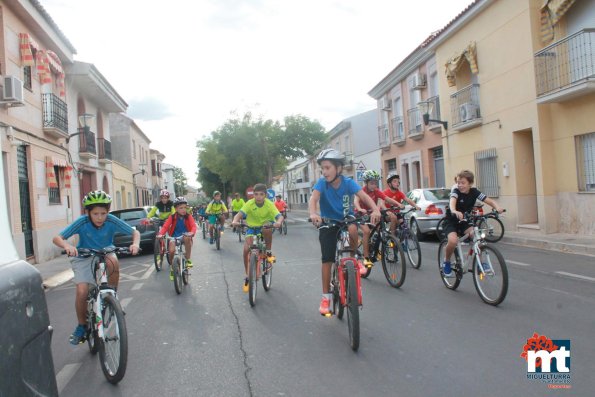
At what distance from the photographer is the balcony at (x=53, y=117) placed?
53.3ft

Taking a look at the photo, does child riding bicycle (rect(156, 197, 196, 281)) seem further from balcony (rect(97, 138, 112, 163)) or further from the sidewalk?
balcony (rect(97, 138, 112, 163))

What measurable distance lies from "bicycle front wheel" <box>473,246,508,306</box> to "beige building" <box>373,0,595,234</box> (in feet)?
25.8

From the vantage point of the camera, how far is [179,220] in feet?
29.1

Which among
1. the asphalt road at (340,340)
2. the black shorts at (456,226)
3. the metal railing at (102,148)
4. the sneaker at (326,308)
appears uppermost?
the metal railing at (102,148)

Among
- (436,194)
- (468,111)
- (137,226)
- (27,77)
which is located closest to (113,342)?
(137,226)

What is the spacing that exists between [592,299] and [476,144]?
1235 centimetres

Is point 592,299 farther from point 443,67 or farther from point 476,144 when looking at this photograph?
point 443,67

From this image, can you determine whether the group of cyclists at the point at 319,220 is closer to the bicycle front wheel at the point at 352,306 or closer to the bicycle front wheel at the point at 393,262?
the bicycle front wheel at the point at 393,262

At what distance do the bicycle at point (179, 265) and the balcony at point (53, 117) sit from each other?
9.92 metres

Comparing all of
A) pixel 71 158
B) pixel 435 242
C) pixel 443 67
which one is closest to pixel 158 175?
pixel 71 158

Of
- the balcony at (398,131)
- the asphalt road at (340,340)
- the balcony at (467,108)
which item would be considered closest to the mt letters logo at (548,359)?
the asphalt road at (340,340)

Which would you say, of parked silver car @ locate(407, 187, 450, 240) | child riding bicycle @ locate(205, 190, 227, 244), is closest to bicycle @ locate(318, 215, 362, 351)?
parked silver car @ locate(407, 187, 450, 240)

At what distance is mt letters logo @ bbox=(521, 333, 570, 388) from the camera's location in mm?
3680

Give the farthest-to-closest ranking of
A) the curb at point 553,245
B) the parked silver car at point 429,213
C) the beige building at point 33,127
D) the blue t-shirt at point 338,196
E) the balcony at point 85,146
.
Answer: the balcony at point 85,146, the parked silver car at point 429,213, the beige building at point 33,127, the curb at point 553,245, the blue t-shirt at point 338,196
